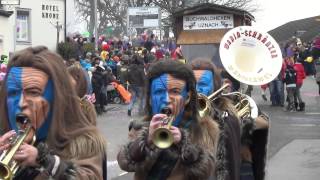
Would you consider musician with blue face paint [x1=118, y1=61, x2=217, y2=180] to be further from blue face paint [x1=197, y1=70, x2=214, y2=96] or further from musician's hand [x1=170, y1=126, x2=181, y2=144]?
blue face paint [x1=197, y1=70, x2=214, y2=96]

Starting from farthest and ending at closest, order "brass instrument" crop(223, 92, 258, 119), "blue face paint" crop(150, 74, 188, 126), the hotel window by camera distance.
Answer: the hotel window, "brass instrument" crop(223, 92, 258, 119), "blue face paint" crop(150, 74, 188, 126)

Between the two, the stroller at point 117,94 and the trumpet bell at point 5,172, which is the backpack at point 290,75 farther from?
the trumpet bell at point 5,172

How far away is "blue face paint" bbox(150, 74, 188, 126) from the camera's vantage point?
336 cm

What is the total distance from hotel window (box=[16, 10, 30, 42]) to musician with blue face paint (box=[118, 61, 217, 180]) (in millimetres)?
27541

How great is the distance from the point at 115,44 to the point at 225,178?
25.4 metres

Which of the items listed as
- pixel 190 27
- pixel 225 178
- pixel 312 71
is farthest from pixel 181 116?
pixel 312 71

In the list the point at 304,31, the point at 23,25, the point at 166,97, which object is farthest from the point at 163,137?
the point at 304,31

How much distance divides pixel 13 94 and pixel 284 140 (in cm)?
1064

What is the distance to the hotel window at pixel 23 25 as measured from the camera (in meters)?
30.4

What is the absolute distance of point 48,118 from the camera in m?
2.58

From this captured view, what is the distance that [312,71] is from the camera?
32.8 meters

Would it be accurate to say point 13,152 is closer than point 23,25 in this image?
Yes

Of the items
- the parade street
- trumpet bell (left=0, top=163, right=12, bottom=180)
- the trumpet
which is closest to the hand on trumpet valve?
trumpet bell (left=0, top=163, right=12, bottom=180)

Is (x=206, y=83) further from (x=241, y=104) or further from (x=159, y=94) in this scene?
(x=159, y=94)
